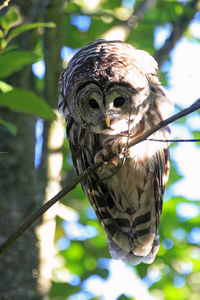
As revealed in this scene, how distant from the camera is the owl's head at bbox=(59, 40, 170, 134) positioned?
2.53 meters

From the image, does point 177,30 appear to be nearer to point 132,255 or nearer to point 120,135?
point 120,135

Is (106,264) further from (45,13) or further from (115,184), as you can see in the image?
(45,13)

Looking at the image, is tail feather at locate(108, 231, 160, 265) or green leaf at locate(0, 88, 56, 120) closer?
green leaf at locate(0, 88, 56, 120)

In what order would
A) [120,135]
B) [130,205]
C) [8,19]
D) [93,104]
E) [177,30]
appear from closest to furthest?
1. [93,104]
2. [120,135]
3. [8,19]
4. [130,205]
5. [177,30]

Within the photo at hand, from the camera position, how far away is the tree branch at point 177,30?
12.1 ft

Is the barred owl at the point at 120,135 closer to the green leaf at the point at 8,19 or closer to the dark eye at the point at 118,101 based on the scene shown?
the dark eye at the point at 118,101

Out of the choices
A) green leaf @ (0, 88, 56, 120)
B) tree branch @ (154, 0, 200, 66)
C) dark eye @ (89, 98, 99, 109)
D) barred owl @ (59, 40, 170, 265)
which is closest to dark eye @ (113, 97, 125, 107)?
barred owl @ (59, 40, 170, 265)

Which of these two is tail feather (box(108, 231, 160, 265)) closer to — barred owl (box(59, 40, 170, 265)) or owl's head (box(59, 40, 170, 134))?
barred owl (box(59, 40, 170, 265))

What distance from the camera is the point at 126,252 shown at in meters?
3.37

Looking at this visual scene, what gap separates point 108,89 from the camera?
2504mm

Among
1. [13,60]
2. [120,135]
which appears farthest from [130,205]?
[13,60]

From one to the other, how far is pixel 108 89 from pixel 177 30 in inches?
64.9

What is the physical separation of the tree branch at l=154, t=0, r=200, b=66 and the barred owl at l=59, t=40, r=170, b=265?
593 millimetres

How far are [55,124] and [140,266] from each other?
1.30m
